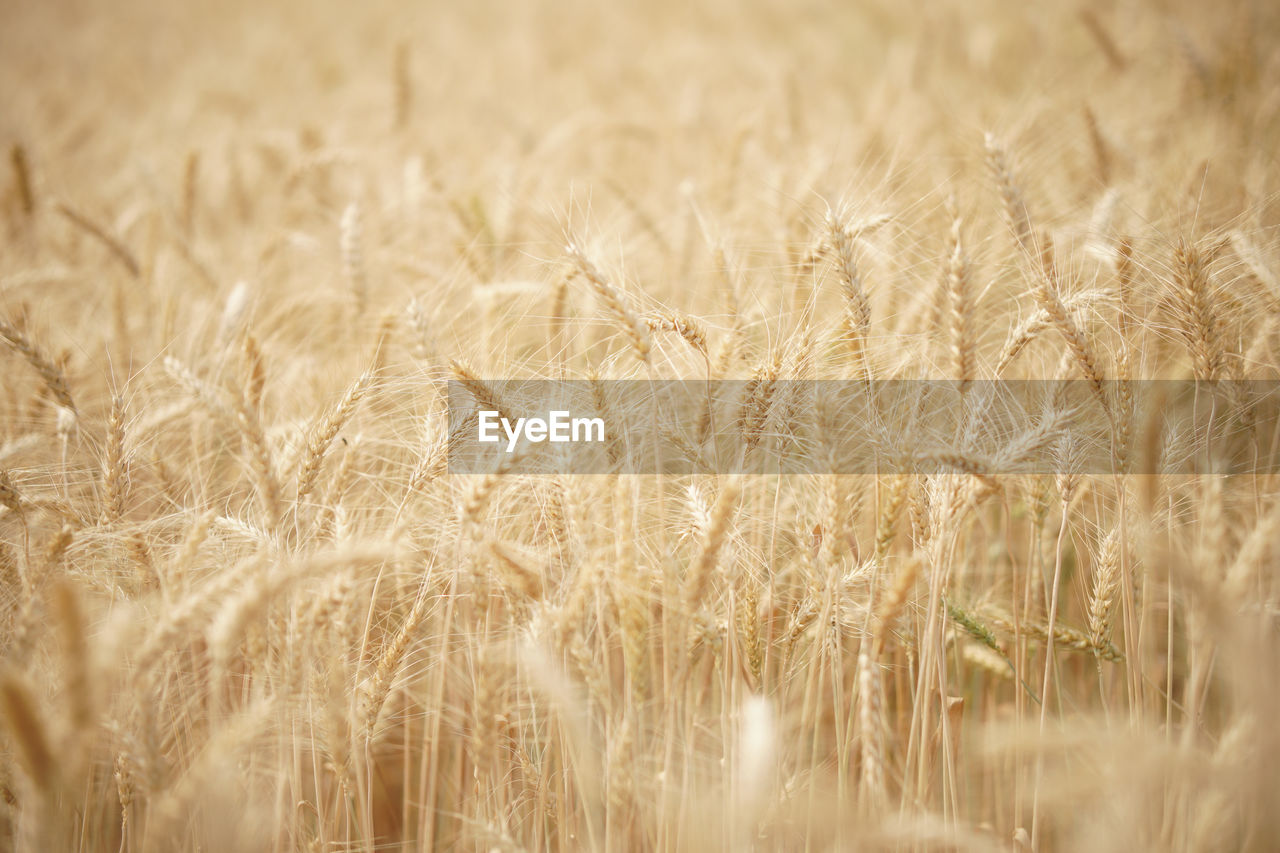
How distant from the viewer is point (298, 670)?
45.5 inches

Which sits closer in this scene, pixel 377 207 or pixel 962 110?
pixel 377 207

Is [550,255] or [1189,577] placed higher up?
[550,255]

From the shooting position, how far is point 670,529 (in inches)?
63.4

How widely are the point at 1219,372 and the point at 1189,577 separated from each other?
2.64ft

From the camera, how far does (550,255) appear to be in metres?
2.54

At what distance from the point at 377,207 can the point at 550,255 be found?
58.4 inches

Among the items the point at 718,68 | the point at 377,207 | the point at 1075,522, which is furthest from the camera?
the point at 718,68

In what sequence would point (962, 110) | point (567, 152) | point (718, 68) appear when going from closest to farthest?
1. point (962, 110)
2. point (567, 152)
3. point (718, 68)

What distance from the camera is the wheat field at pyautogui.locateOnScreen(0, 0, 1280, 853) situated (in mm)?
1091

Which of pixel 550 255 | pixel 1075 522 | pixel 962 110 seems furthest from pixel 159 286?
pixel 962 110

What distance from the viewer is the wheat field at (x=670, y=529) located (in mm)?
1091

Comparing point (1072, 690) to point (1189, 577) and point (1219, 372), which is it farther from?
point (1189, 577)

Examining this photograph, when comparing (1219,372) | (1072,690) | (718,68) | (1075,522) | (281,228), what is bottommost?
(1072,690)

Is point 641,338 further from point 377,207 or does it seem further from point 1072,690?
point 377,207
